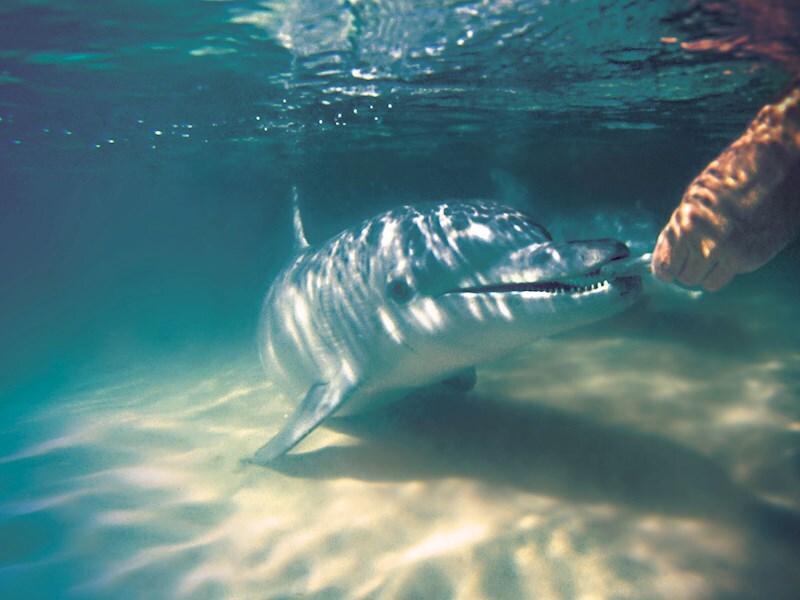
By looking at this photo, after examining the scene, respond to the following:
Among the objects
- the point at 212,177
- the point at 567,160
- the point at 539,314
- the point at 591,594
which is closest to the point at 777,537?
the point at 591,594

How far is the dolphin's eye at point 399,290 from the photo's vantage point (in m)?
5.22

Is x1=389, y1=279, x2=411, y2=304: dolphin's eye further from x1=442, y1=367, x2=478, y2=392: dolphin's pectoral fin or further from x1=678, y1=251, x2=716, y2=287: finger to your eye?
x1=678, y1=251, x2=716, y2=287: finger

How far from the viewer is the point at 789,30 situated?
680cm

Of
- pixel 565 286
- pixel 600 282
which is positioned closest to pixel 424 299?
pixel 565 286

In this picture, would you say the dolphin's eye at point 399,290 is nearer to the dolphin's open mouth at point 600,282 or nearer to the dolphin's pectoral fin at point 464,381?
the dolphin's open mouth at point 600,282

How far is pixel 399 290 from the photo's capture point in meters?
5.27

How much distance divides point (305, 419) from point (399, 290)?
189 centimetres

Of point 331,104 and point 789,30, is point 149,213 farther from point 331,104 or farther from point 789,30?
point 789,30

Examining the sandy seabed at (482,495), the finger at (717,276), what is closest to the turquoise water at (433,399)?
the sandy seabed at (482,495)

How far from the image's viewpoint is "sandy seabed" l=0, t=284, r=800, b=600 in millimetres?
3439

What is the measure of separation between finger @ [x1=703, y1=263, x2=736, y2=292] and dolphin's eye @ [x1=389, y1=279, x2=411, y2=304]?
280 cm

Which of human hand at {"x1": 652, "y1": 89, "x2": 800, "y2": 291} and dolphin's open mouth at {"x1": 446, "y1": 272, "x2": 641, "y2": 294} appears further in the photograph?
dolphin's open mouth at {"x1": 446, "y1": 272, "x2": 641, "y2": 294}

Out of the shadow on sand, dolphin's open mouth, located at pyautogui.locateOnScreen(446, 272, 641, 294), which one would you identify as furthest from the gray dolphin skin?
the shadow on sand

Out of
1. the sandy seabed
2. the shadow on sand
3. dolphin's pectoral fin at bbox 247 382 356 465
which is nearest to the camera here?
the sandy seabed
